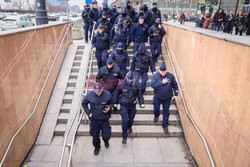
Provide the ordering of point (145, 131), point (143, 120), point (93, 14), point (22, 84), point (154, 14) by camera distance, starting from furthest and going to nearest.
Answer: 1. point (93, 14)
2. point (154, 14)
3. point (143, 120)
4. point (145, 131)
5. point (22, 84)

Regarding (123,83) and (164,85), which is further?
(164,85)

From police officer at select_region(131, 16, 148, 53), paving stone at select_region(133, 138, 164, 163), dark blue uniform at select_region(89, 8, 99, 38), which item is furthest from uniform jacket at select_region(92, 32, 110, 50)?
paving stone at select_region(133, 138, 164, 163)

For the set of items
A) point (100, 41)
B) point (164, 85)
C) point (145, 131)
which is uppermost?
point (100, 41)

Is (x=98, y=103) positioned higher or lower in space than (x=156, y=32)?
lower

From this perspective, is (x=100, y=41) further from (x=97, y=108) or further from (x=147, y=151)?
(x=147, y=151)

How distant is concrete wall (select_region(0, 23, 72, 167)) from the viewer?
418 centimetres

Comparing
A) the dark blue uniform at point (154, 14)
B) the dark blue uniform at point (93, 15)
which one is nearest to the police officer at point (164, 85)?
the dark blue uniform at point (154, 14)

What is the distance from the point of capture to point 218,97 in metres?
3.90

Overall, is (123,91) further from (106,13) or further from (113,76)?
(106,13)

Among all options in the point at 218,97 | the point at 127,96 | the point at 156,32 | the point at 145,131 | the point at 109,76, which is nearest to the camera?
the point at 218,97

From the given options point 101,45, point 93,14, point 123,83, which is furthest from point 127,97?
point 93,14

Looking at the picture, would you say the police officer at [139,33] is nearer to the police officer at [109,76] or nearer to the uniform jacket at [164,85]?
the police officer at [109,76]

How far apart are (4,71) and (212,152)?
15.2 feet

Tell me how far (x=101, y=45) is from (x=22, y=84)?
3081 mm
